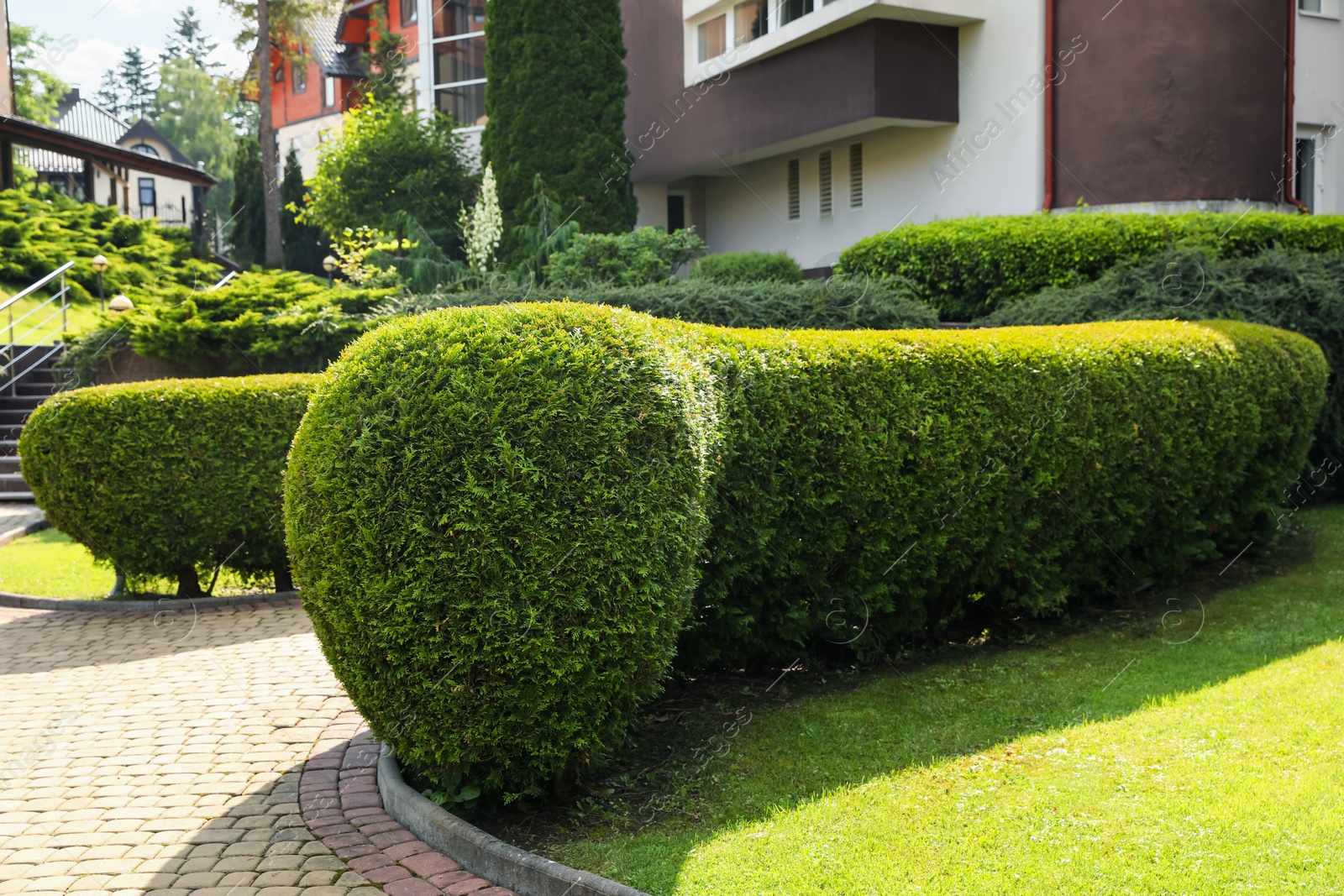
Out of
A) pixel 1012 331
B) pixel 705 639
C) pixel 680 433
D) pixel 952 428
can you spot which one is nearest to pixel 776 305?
pixel 1012 331

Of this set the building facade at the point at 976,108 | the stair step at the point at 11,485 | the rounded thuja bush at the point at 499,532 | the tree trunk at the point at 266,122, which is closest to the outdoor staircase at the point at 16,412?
the stair step at the point at 11,485

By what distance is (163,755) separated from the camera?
5.82 m

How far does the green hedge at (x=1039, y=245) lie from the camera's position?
13.5 meters

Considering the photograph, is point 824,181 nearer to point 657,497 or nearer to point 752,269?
point 752,269

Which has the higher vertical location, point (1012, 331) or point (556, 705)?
point (1012, 331)

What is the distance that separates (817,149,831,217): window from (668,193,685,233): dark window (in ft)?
19.2

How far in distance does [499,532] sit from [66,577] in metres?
8.52

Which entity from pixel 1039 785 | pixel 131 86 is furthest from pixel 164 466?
pixel 131 86

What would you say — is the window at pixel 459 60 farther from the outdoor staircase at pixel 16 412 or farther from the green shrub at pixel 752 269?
the green shrub at pixel 752 269

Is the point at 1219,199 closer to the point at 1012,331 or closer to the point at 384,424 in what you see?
the point at 1012,331

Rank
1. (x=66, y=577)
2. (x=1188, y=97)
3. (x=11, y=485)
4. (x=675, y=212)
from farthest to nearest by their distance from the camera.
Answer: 1. (x=675, y=212)
2. (x=11, y=485)
3. (x=1188, y=97)
4. (x=66, y=577)

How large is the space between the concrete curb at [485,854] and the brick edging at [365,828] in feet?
0.13

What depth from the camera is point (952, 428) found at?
6.57 metres

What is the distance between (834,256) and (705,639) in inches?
673
